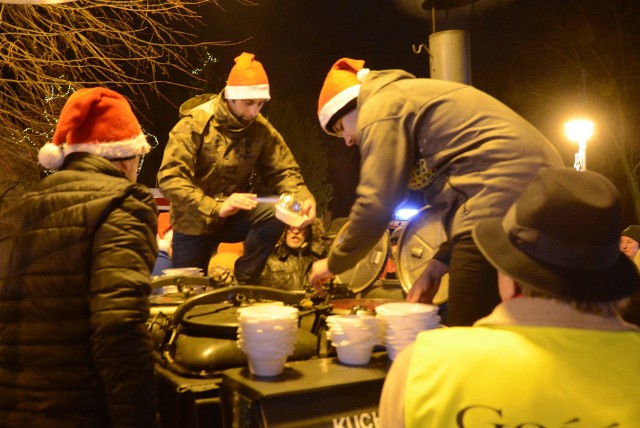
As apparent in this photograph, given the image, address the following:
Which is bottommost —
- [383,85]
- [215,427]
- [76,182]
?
[215,427]

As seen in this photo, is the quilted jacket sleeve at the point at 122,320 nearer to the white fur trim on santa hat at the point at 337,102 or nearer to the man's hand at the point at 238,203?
the white fur trim on santa hat at the point at 337,102

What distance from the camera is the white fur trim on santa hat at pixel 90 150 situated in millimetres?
2883

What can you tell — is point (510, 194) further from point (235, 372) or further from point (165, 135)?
point (165, 135)

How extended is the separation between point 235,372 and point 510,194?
4.62ft

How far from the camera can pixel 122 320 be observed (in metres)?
2.46

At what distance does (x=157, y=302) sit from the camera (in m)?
3.83

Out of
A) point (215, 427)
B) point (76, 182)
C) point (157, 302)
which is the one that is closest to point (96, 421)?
point (215, 427)

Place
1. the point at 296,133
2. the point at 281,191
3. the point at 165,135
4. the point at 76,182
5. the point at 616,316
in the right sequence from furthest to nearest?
the point at 296,133
the point at 165,135
the point at 281,191
the point at 76,182
the point at 616,316

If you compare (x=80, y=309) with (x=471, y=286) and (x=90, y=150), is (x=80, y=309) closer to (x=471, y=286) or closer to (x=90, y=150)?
(x=90, y=150)

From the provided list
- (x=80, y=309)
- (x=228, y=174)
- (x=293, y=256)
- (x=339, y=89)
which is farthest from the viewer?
(x=293, y=256)

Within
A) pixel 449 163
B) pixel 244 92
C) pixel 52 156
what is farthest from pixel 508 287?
pixel 244 92

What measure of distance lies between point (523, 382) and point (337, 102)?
84.9 inches

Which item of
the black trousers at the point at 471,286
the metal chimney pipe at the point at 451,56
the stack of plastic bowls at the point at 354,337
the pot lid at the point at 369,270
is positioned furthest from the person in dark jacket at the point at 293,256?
the black trousers at the point at 471,286

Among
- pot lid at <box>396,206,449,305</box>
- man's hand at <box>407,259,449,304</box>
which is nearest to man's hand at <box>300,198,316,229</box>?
pot lid at <box>396,206,449,305</box>
